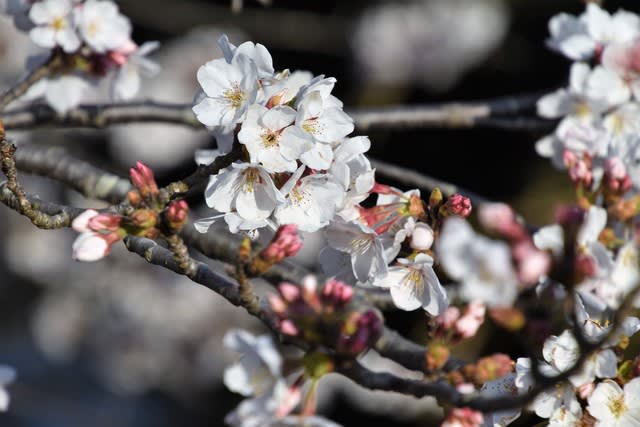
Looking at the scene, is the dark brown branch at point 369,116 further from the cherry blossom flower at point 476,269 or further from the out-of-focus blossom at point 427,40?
the out-of-focus blossom at point 427,40

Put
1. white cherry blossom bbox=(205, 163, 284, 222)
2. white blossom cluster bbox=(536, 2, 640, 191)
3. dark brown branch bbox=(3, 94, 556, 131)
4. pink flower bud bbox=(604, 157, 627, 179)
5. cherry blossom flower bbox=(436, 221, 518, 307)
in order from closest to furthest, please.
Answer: cherry blossom flower bbox=(436, 221, 518, 307), white cherry blossom bbox=(205, 163, 284, 222), pink flower bud bbox=(604, 157, 627, 179), white blossom cluster bbox=(536, 2, 640, 191), dark brown branch bbox=(3, 94, 556, 131)

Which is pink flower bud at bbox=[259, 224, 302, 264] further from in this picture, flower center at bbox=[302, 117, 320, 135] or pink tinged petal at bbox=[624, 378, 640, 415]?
pink tinged petal at bbox=[624, 378, 640, 415]

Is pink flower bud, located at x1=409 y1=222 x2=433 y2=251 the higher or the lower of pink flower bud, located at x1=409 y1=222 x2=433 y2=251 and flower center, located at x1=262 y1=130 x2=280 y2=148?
the lower

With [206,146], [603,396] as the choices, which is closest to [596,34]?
[603,396]

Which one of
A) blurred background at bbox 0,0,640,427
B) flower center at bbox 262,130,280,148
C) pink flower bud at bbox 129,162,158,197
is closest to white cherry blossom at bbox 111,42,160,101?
pink flower bud at bbox 129,162,158,197

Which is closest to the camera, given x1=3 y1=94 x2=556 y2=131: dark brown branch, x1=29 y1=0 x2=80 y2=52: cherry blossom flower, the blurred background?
x1=29 y1=0 x2=80 y2=52: cherry blossom flower

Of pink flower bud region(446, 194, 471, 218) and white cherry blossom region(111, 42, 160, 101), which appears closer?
pink flower bud region(446, 194, 471, 218)

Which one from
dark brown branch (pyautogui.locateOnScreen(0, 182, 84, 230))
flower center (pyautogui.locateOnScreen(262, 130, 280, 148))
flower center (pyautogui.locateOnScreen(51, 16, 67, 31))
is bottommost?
dark brown branch (pyautogui.locateOnScreen(0, 182, 84, 230))
